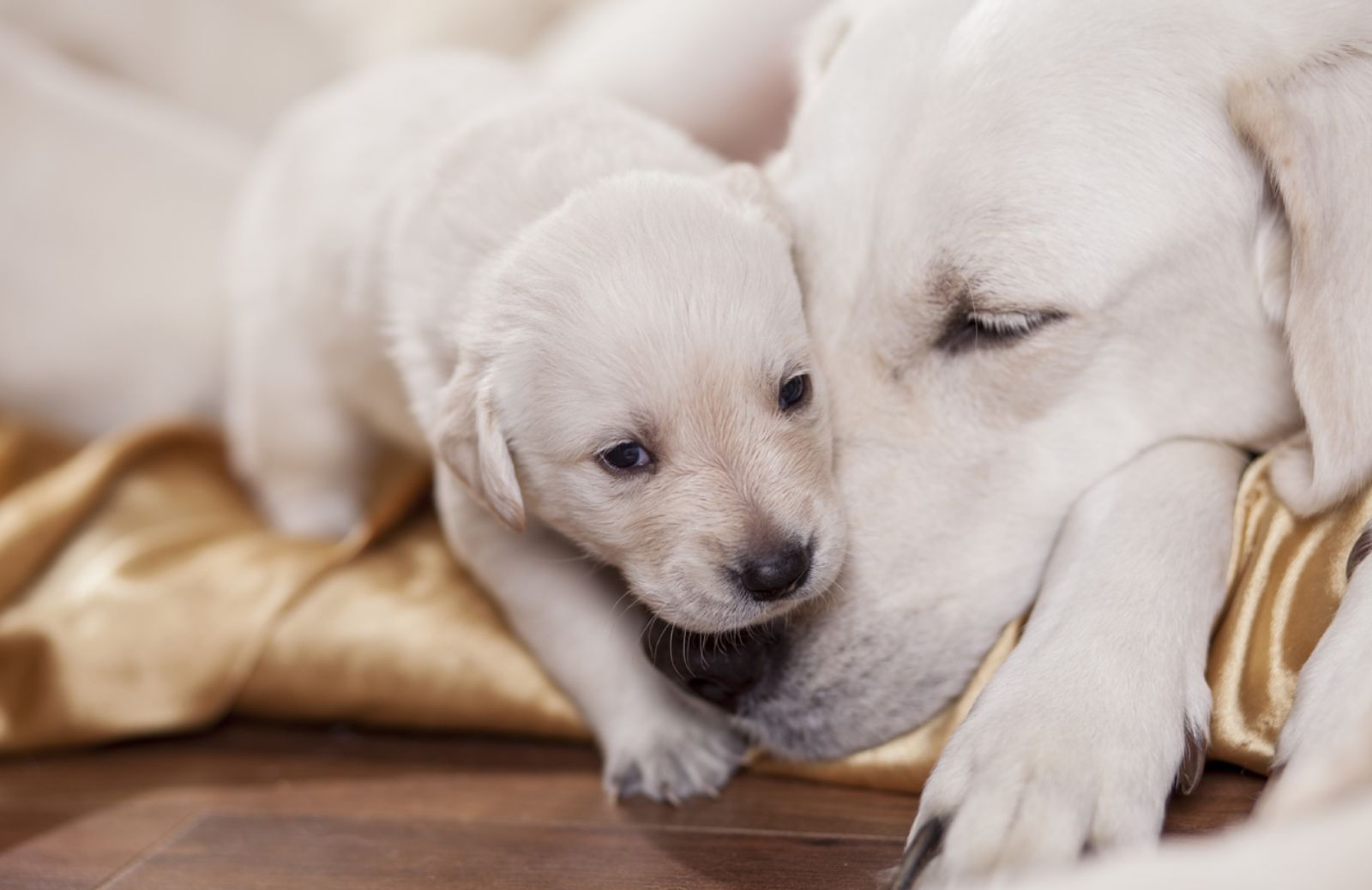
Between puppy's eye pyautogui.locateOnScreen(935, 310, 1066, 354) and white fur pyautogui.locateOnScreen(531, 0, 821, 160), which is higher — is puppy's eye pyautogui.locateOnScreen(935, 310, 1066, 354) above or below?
above

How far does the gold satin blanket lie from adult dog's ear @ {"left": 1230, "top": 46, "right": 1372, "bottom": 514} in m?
0.09

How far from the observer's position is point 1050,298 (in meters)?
1.34

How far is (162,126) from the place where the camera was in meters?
2.84

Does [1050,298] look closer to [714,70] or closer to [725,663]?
[725,663]

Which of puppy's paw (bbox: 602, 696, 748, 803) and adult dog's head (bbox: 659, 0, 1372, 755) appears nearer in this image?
adult dog's head (bbox: 659, 0, 1372, 755)

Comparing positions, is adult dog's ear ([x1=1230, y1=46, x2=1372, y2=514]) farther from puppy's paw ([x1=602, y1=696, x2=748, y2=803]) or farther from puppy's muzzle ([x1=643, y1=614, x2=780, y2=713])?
puppy's paw ([x1=602, y1=696, x2=748, y2=803])

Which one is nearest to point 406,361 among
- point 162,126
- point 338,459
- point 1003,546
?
point 338,459

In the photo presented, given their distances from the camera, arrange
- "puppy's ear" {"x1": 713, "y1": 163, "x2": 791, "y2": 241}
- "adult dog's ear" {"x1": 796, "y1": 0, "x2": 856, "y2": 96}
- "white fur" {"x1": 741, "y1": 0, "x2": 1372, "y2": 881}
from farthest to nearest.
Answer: "adult dog's ear" {"x1": 796, "y1": 0, "x2": 856, "y2": 96} → "puppy's ear" {"x1": 713, "y1": 163, "x2": 791, "y2": 241} → "white fur" {"x1": 741, "y1": 0, "x2": 1372, "y2": 881}

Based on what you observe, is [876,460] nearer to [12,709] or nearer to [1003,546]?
[1003,546]

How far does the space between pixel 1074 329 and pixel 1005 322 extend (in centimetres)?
8

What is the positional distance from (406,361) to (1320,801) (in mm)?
1306

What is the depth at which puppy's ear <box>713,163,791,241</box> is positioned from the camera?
1.50m

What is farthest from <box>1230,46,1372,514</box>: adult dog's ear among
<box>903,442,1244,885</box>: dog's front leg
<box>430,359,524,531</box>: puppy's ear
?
<box>430,359,524,531</box>: puppy's ear

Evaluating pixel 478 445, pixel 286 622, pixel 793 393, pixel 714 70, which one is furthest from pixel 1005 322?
pixel 714 70
